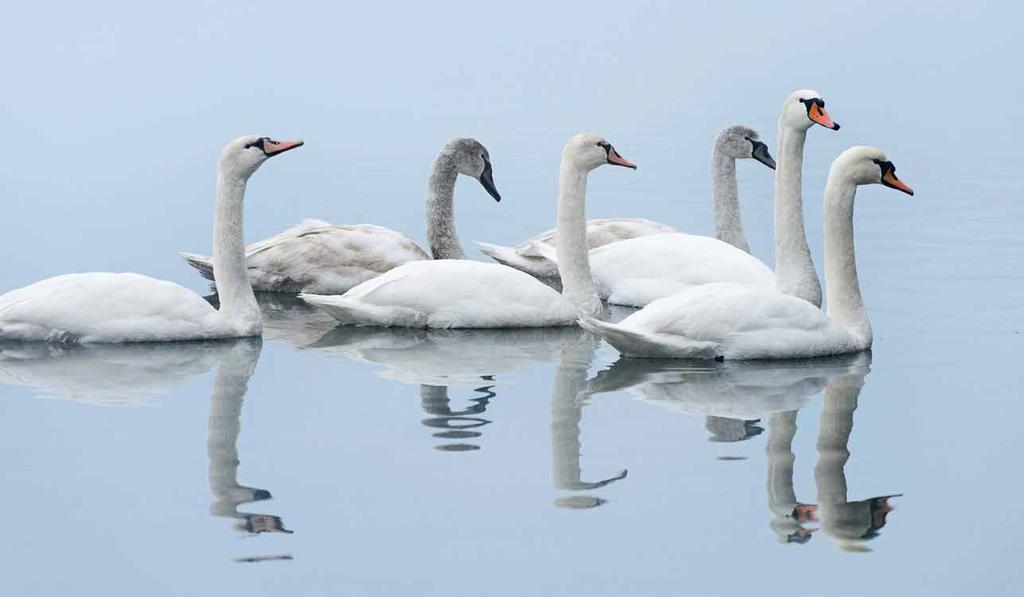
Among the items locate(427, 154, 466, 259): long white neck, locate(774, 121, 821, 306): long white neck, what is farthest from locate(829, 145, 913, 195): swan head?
locate(427, 154, 466, 259): long white neck

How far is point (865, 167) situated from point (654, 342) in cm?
196

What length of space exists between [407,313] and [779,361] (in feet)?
9.84

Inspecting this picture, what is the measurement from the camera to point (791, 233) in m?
14.0

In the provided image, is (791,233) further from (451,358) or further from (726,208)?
(726,208)

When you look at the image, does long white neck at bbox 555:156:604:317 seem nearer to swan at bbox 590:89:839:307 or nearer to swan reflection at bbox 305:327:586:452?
swan reflection at bbox 305:327:586:452

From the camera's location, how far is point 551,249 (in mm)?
16766

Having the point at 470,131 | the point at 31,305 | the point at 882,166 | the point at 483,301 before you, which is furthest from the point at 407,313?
the point at 470,131

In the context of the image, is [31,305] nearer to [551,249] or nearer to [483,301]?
[483,301]

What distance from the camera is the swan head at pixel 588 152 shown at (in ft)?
47.6

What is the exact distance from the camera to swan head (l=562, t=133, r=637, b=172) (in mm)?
14516

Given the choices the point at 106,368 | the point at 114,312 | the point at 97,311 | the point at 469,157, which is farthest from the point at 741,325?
the point at 469,157

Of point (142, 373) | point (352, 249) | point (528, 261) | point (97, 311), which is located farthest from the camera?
point (528, 261)

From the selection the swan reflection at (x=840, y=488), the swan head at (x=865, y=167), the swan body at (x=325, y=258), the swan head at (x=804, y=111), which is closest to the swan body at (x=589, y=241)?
the swan body at (x=325, y=258)

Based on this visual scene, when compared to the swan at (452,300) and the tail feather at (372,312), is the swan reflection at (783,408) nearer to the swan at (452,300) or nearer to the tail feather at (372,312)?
the swan at (452,300)
